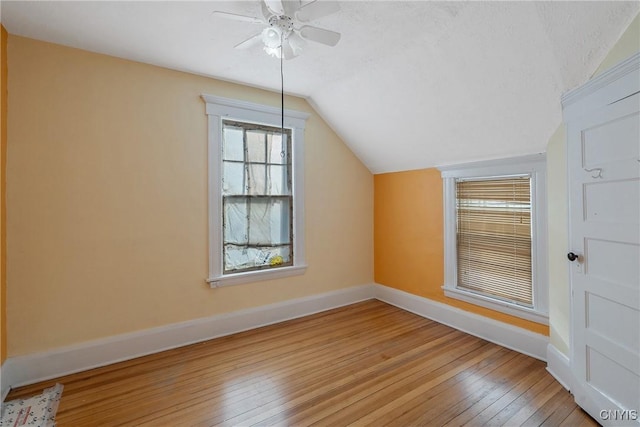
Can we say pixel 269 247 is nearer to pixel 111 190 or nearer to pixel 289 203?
pixel 289 203

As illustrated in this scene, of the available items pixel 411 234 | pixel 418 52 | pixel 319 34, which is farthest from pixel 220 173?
pixel 411 234

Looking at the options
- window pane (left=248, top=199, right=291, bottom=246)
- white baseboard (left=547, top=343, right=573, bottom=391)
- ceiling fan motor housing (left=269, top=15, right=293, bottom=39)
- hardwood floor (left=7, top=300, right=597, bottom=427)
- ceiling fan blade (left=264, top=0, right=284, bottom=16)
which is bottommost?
hardwood floor (left=7, top=300, right=597, bottom=427)

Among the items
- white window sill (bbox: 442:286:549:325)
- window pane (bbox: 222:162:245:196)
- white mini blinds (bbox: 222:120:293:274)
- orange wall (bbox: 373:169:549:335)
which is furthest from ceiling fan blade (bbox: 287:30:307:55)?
white window sill (bbox: 442:286:549:325)

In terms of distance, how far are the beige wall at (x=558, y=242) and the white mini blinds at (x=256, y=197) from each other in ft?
8.44

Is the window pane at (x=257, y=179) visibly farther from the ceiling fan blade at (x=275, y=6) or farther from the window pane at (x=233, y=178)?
the ceiling fan blade at (x=275, y=6)

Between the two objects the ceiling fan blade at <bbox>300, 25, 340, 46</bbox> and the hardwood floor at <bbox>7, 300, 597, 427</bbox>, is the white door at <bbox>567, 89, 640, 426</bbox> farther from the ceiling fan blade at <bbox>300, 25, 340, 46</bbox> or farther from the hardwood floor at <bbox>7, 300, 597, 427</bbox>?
the ceiling fan blade at <bbox>300, 25, 340, 46</bbox>

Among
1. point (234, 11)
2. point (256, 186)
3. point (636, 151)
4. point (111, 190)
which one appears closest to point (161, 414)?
point (111, 190)

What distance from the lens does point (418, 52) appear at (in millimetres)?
2408

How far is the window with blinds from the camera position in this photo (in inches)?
108

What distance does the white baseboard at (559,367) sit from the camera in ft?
6.87

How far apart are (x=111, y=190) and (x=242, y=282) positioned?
152cm

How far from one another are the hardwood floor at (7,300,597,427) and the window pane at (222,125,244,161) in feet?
6.34

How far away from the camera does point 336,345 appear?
286cm

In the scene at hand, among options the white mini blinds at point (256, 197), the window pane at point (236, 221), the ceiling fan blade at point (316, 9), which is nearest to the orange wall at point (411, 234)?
the white mini blinds at point (256, 197)
